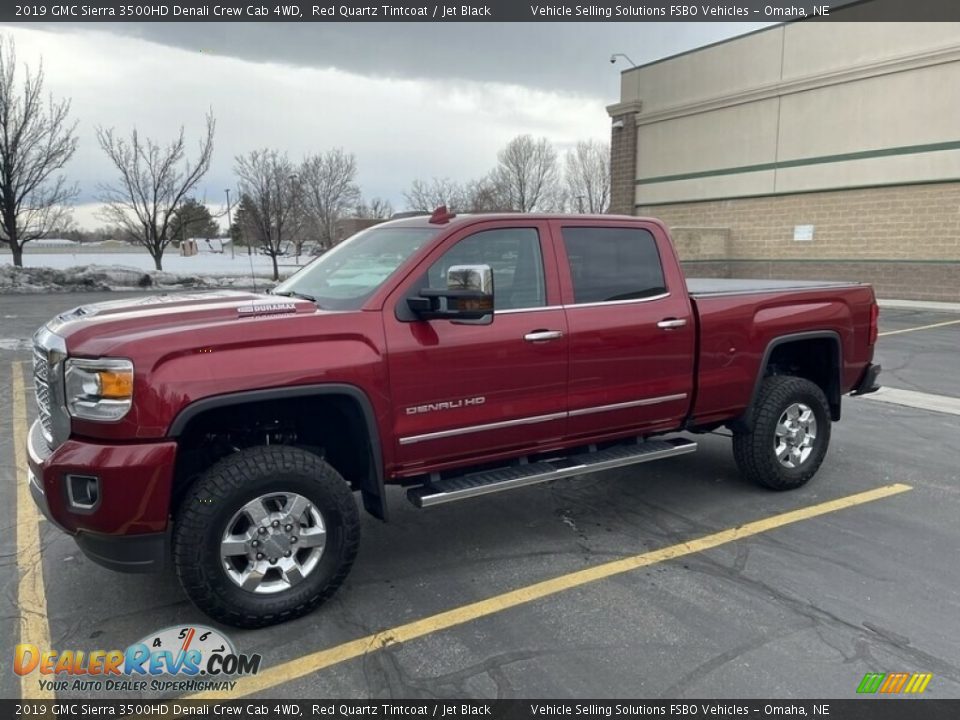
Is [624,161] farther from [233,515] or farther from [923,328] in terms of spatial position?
[233,515]

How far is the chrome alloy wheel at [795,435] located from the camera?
5172 mm

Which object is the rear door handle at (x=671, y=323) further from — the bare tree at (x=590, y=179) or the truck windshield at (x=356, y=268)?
the bare tree at (x=590, y=179)

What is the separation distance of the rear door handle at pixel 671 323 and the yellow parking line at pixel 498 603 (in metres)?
1.36

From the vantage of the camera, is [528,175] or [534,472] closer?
[534,472]

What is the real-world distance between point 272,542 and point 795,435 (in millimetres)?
3863

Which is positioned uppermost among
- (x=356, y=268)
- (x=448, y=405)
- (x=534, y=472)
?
(x=356, y=268)

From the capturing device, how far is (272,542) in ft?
11.0

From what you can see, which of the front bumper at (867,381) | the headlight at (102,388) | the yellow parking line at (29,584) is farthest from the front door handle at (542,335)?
the front bumper at (867,381)

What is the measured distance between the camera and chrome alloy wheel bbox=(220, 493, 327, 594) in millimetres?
3288

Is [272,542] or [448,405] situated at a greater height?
[448,405]

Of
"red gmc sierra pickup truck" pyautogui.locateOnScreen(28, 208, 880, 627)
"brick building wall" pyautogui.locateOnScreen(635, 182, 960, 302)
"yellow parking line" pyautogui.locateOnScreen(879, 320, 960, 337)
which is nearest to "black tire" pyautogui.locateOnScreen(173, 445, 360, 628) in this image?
"red gmc sierra pickup truck" pyautogui.locateOnScreen(28, 208, 880, 627)

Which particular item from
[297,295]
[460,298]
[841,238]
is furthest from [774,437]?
[841,238]

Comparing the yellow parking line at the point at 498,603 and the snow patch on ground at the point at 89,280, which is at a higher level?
the snow patch on ground at the point at 89,280

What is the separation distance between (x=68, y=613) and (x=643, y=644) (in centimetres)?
283
